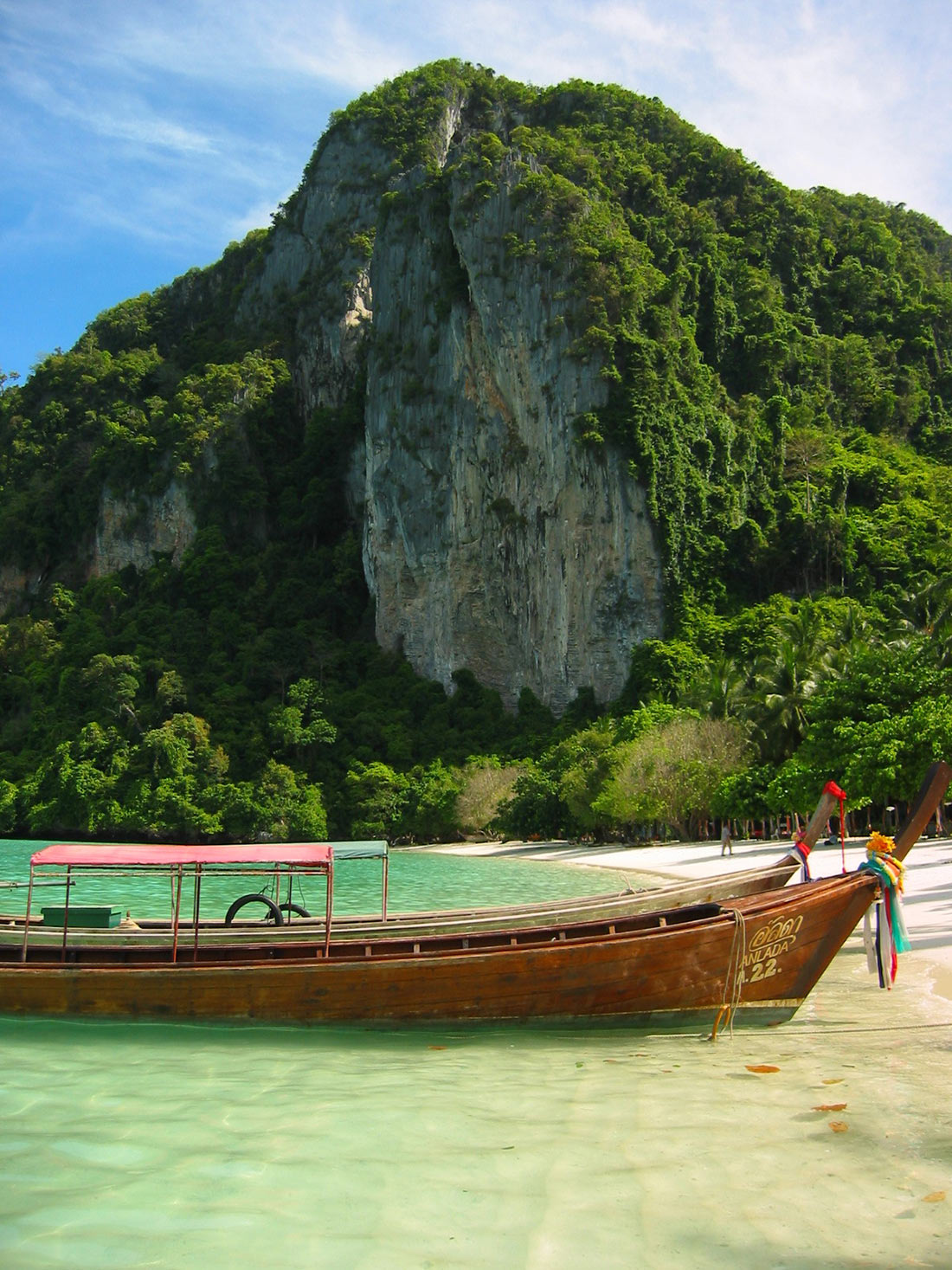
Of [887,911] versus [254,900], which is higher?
[887,911]

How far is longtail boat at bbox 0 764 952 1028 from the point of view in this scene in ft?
27.6

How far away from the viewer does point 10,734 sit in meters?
61.0

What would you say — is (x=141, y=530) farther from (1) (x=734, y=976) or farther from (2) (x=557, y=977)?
(1) (x=734, y=976)

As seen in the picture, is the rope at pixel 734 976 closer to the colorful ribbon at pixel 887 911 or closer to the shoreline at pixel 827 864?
the colorful ribbon at pixel 887 911

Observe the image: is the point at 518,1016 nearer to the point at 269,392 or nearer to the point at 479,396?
the point at 479,396

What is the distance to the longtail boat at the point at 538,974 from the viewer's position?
841cm

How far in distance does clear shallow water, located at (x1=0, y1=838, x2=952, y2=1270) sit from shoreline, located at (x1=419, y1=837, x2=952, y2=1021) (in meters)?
2.12

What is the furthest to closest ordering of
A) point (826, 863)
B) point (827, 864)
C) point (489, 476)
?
point (489, 476), point (826, 863), point (827, 864)

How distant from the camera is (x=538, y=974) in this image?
855 cm

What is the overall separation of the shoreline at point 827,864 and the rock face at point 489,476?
1231cm

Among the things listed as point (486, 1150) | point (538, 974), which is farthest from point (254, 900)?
point (486, 1150)

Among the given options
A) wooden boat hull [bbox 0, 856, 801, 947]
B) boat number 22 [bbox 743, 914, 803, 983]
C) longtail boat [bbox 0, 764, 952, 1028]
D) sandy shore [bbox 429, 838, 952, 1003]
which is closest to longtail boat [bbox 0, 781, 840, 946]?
wooden boat hull [bbox 0, 856, 801, 947]

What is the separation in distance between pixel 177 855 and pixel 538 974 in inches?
142

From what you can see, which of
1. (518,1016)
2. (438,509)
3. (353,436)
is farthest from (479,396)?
(518,1016)
